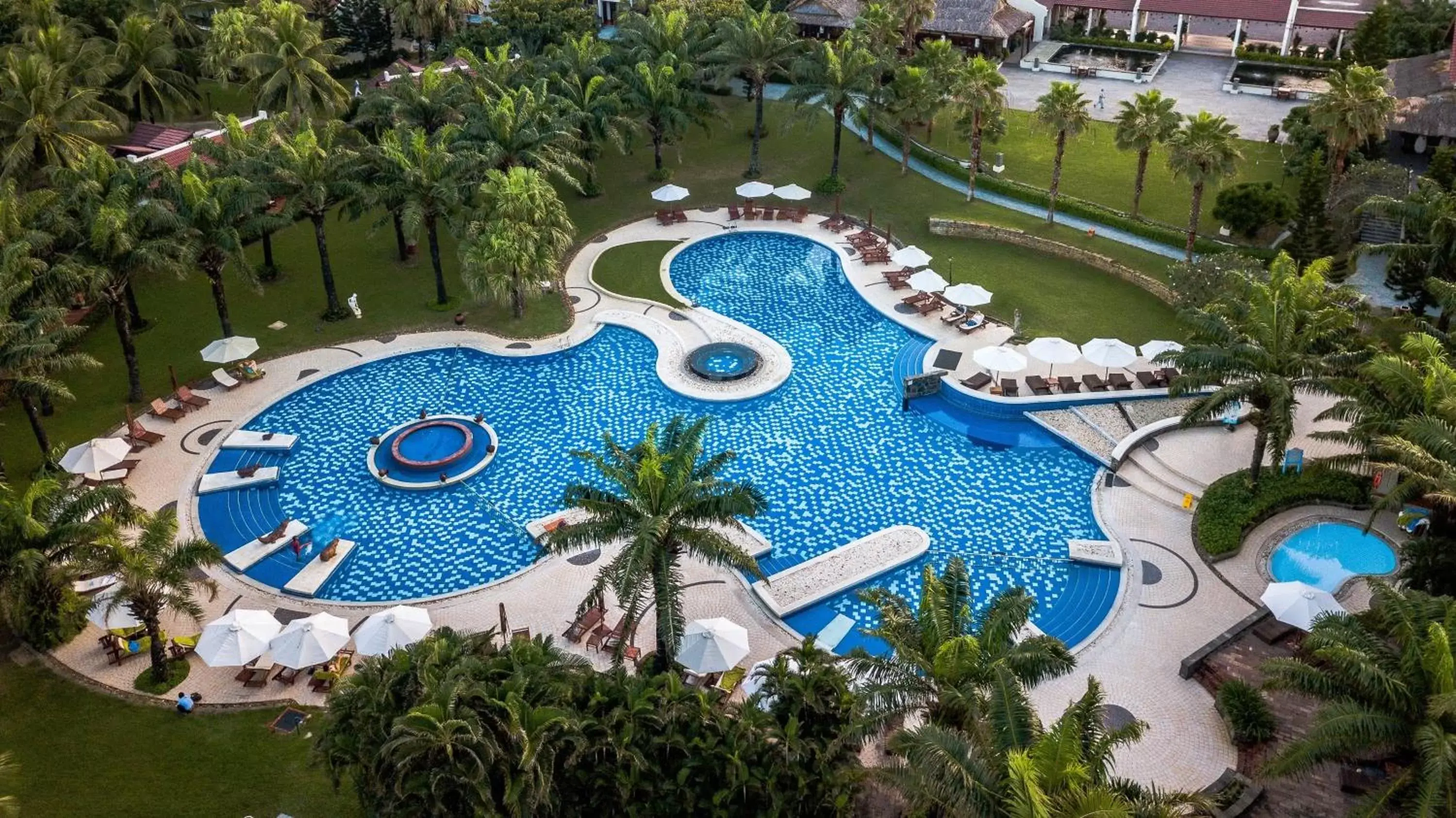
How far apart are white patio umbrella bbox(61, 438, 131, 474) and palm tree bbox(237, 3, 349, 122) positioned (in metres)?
22.8

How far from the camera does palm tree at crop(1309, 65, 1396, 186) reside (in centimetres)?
4206

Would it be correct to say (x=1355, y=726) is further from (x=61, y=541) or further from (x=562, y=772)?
(x=61, y=541)

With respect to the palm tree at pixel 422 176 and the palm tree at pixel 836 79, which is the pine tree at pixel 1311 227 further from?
the palm tree at pixel 422 176

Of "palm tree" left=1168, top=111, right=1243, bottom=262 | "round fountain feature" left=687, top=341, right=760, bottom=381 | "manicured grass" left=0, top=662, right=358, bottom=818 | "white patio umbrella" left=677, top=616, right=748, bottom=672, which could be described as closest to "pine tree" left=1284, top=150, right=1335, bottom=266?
"palm tree" left=1168, top=111, right=1243, bottom=262

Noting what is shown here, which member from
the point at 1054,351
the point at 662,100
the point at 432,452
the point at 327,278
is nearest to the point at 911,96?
the point at 662,100

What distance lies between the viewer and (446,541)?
32.1 meters

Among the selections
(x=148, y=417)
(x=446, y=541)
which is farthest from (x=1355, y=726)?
(x=148, y=417)

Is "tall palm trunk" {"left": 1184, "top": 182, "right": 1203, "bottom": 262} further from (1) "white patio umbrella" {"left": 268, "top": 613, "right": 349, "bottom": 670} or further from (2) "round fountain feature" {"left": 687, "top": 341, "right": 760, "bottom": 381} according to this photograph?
(1) "white patio umbrella" {"left": 268, "top": 613, "right": 349, "bottom": 670}

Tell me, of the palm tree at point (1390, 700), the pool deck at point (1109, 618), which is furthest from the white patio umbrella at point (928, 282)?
the palm tree at point (1390, 700)

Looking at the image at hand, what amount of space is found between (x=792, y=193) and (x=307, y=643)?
3450 cm

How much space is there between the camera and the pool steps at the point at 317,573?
98.6ft

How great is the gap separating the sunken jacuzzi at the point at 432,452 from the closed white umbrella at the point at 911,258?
1962 centimetres

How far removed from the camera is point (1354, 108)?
4206cm

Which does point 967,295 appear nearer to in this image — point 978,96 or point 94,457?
point 978,96
